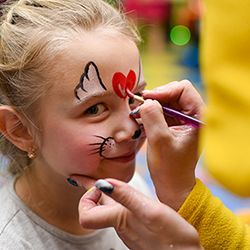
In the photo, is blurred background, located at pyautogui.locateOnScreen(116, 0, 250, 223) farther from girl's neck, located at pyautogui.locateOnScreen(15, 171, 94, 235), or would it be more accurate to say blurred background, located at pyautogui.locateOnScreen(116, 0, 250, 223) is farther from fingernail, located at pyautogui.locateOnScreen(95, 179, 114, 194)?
fingernail, located at pyautogui.locateOnScreen(95, 179, 114, 194)

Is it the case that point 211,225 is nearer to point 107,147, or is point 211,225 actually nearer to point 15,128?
point 107,147

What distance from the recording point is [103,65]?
0.84 m

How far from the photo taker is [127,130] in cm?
87

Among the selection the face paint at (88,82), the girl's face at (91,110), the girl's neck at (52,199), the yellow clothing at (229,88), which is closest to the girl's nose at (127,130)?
the girl's face at (91,110)

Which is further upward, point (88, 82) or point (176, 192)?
point (88, 82)

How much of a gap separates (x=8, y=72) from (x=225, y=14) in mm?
631

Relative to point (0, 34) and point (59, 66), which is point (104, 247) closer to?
point (59, 66)

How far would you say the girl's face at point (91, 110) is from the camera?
84 centimetres

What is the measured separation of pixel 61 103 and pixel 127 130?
174mm

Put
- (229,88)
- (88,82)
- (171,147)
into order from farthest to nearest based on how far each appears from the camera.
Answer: (88,82)
(171,147)
(229,88)

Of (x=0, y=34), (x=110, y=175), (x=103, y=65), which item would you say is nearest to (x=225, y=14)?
(x=103, y=65)

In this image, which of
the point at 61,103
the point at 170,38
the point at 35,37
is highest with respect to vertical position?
the point at 35,37

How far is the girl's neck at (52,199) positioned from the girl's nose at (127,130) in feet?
0.76

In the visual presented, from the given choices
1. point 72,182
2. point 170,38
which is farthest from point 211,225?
point 170,38
